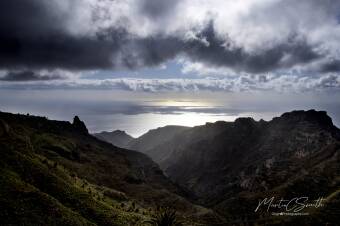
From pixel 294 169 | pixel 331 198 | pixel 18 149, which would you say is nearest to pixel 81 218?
pixel 18 149

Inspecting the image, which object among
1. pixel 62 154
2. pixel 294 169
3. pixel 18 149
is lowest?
pixel 294 169

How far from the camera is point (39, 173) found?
54.7 metres

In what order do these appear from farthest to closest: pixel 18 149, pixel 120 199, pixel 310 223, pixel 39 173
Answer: pixel 120 199
pixel 310 223
pixel 18 149
pixel 39 173

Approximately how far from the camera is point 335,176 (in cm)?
12888

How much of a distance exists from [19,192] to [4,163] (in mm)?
7244

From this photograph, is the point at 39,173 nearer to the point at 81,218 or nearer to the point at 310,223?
the point at 81,218

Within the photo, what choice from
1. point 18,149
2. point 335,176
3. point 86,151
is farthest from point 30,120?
point 335,176

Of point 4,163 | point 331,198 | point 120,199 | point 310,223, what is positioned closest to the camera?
point 4,163

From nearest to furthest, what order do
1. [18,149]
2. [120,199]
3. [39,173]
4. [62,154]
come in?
[39,173] → [18,149] → [120,199] → [62,154]

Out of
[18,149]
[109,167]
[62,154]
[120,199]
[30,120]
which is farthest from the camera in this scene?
[30,120]

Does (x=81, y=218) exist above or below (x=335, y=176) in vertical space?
above

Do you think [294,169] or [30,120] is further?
[30,120]

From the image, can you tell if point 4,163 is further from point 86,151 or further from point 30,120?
point 30,120

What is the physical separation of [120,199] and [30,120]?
341ft
